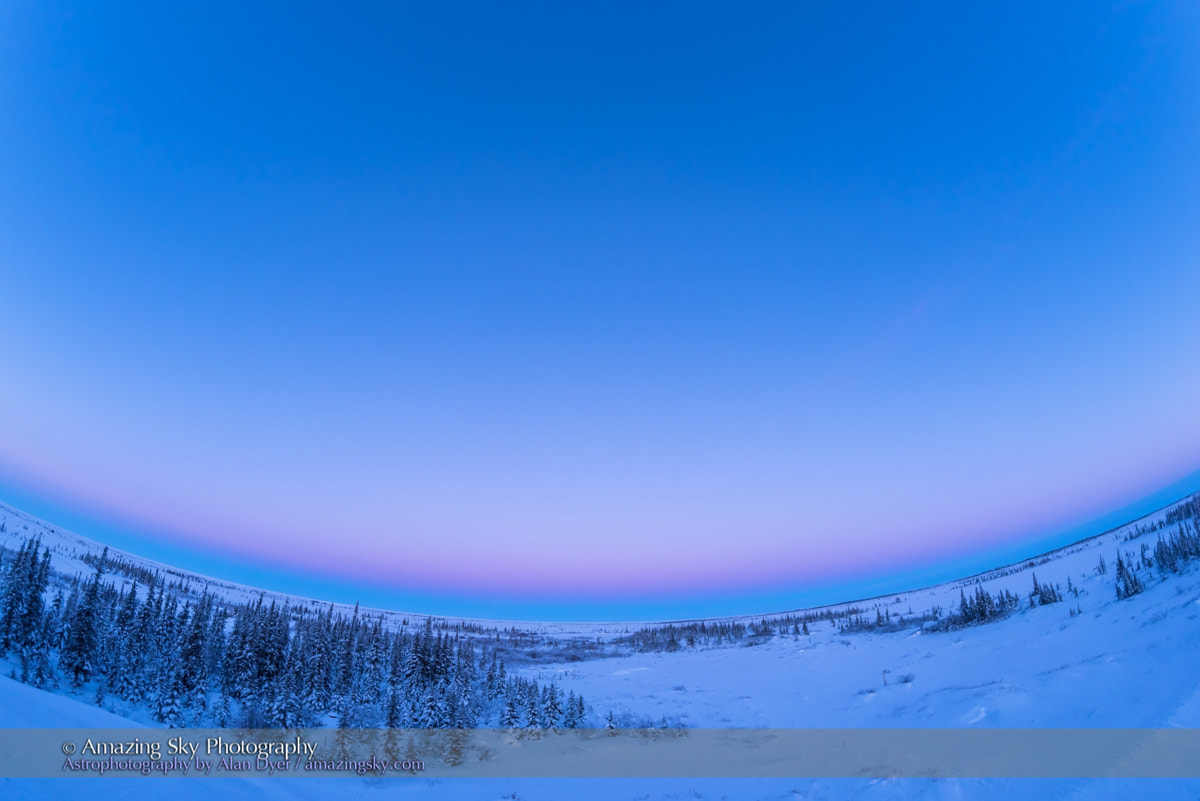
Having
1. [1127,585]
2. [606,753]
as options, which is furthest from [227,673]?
[1127,585]

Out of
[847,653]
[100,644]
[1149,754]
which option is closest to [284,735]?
[100,644]

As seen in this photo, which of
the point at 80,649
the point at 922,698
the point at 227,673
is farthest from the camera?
the point at 227,673

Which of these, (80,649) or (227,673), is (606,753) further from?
(80,649)

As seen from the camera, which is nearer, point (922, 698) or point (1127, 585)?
point (922, 698)

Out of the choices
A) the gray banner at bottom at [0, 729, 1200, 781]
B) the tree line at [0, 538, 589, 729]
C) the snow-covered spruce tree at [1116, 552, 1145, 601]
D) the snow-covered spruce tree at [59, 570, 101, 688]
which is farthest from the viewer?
the snow-covered spruce tree at [1116, 552, 1145, 601]

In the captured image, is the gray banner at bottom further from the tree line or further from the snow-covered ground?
the tree line

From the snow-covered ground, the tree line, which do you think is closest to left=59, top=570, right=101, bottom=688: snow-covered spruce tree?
the tree line

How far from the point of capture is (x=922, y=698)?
3625cm

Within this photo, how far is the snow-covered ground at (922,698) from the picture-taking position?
52.8ft

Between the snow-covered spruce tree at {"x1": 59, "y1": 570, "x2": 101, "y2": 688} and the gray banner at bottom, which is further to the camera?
the snow-covered spruce tree at {"x1": 59, "y1": 570, "x2": 101, "y2": 688}

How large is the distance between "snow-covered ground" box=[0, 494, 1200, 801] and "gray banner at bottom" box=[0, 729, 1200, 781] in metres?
0.94

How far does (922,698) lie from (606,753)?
79.1ft

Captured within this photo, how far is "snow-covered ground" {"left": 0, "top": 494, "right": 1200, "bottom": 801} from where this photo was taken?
52.8ft

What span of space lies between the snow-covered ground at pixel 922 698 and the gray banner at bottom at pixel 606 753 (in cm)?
94
